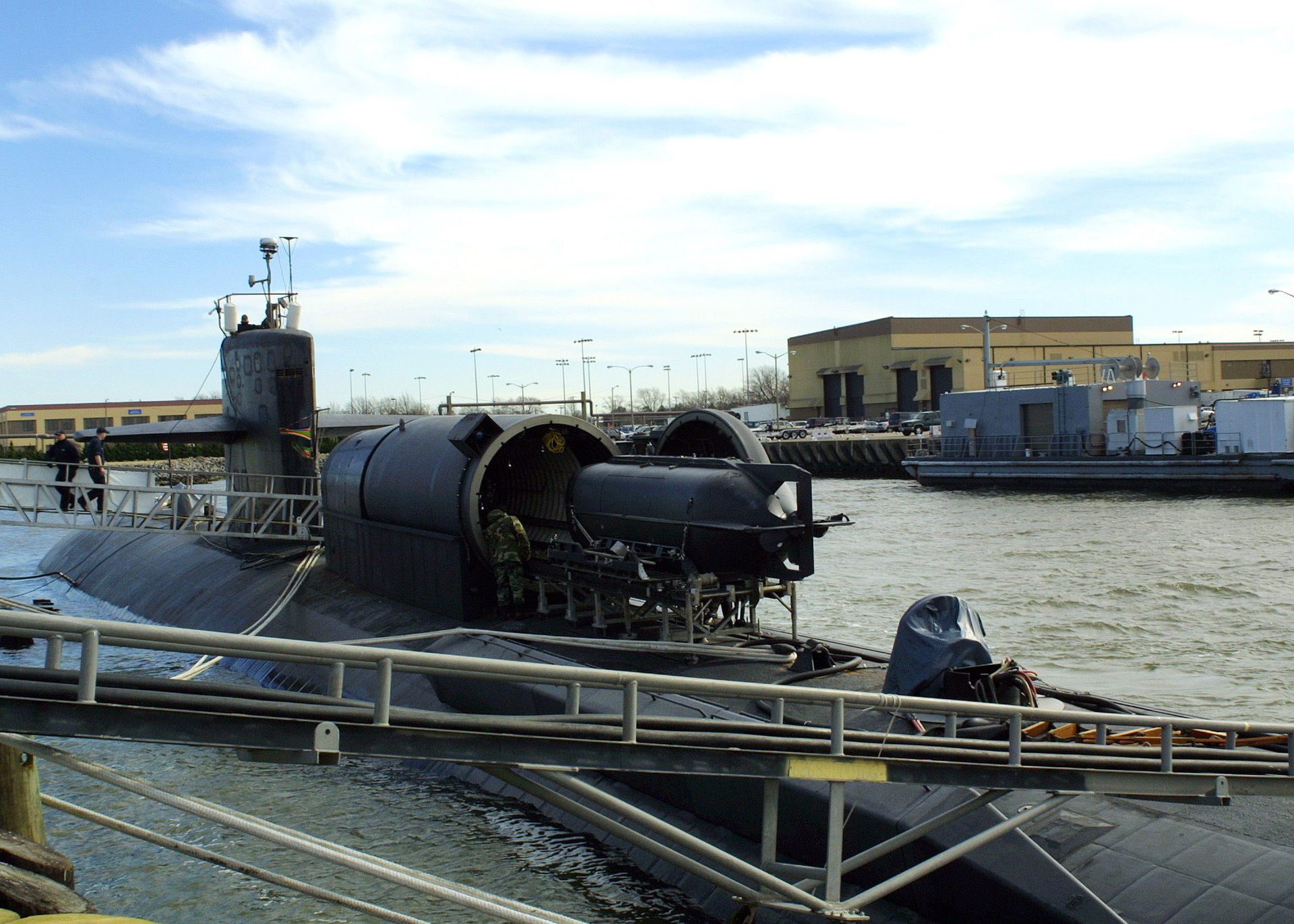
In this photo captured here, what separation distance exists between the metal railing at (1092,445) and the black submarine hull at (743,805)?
4052 cm

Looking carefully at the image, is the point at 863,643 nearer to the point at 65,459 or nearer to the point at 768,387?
the point at 65,459

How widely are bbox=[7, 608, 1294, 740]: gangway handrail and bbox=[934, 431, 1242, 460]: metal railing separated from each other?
4366cm

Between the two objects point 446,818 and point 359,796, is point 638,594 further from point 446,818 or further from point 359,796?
point 359,796

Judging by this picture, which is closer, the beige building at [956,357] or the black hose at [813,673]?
the black hose at [813,673]

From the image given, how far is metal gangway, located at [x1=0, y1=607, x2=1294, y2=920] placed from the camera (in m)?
5.25

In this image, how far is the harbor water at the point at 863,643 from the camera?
406 inches

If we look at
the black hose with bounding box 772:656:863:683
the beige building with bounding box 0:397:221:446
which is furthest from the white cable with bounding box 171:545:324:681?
the beige building with bounding box 0:397:221:446

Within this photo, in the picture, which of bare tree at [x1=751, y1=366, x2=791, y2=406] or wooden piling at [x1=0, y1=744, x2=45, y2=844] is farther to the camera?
bare tree at [x1=751, y1=366, x2=791, y2=406]

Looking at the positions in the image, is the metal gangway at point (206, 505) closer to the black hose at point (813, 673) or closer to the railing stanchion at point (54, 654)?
the black hose at point (813, 673)

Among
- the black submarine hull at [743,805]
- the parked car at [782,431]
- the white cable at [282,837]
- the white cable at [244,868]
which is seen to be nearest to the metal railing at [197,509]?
→ the black submarine hull at [743,805]

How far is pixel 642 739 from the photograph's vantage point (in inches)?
250

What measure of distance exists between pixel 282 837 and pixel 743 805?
4.36 metres

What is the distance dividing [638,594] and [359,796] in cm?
410

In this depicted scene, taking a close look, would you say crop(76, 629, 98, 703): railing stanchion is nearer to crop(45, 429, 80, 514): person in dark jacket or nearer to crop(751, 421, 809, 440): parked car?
crop(45, 429, 80, 514): person in dark jacket
